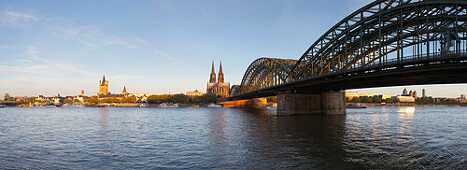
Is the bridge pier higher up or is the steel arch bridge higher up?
the steel arch bridge

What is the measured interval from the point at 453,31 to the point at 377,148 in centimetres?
2824

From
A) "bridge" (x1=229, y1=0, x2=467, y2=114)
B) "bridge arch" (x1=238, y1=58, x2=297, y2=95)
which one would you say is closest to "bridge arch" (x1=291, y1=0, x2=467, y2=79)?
"bridge" (x1=229, y1=0, x2=467, y2=114)

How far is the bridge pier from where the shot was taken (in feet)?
224

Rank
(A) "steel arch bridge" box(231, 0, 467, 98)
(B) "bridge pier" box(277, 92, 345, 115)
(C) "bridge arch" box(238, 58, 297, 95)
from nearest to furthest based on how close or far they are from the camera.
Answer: (A) "steel arch bridge" box(231, 0, 467, 98)
(B) "bridge pier" box(277, 92, 345, 115)
(C) "bridge arch" box(238, 58, 297, 95)

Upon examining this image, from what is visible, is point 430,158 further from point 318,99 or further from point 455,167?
point 318,99

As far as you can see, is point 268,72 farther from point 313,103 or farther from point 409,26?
point 409,26

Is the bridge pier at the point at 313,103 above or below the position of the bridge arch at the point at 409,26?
below

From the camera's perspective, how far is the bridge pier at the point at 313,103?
224 feet

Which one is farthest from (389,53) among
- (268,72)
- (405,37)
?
(268,72)

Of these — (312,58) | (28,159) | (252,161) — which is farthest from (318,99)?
(28,159)

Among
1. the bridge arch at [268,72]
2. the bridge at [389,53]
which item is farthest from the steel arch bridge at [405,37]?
the bridge arch at [268,72]

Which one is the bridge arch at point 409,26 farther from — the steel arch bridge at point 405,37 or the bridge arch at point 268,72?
the bridge arch at point 268,72

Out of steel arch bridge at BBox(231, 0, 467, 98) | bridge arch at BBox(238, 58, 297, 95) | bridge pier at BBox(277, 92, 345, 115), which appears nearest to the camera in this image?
steel arch bridge at BBox(231, 0, 467, 98)

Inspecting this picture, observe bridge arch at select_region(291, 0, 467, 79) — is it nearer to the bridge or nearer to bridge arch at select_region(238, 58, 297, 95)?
the bridge
